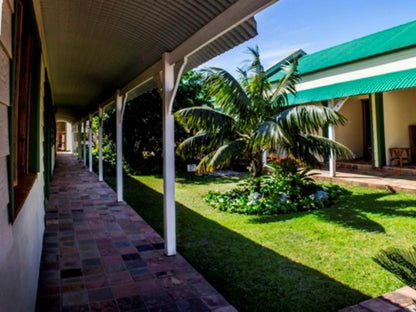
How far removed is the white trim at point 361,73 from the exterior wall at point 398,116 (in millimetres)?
1432

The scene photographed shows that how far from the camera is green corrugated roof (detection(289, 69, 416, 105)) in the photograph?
9.15m

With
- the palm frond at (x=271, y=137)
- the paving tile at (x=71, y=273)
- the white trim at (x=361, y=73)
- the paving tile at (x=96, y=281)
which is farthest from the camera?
the white trim at (x=361, y=73)

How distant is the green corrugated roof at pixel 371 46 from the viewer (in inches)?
407

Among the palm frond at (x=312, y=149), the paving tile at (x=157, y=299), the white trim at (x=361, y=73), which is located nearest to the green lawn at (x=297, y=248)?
the paving tile at (x=157, y=299)

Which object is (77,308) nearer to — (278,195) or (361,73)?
(278,195)

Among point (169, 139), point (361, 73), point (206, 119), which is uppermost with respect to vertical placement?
point (361, 73)

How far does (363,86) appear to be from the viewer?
10.3m

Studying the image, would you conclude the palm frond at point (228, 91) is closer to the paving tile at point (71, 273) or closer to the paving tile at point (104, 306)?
the paving tile at point (71, 273)

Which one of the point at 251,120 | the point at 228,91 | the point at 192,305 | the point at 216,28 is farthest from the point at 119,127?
the point at 192,305

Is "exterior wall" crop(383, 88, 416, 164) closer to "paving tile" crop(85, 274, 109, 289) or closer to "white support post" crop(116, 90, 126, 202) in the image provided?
"white support post" crop(116, 90, 126, 202)

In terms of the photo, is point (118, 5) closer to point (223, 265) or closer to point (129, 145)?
point (223, 265)

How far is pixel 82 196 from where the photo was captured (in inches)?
359

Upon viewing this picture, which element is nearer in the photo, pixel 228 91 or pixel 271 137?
pixel 271 137

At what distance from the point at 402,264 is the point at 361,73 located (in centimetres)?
1023
